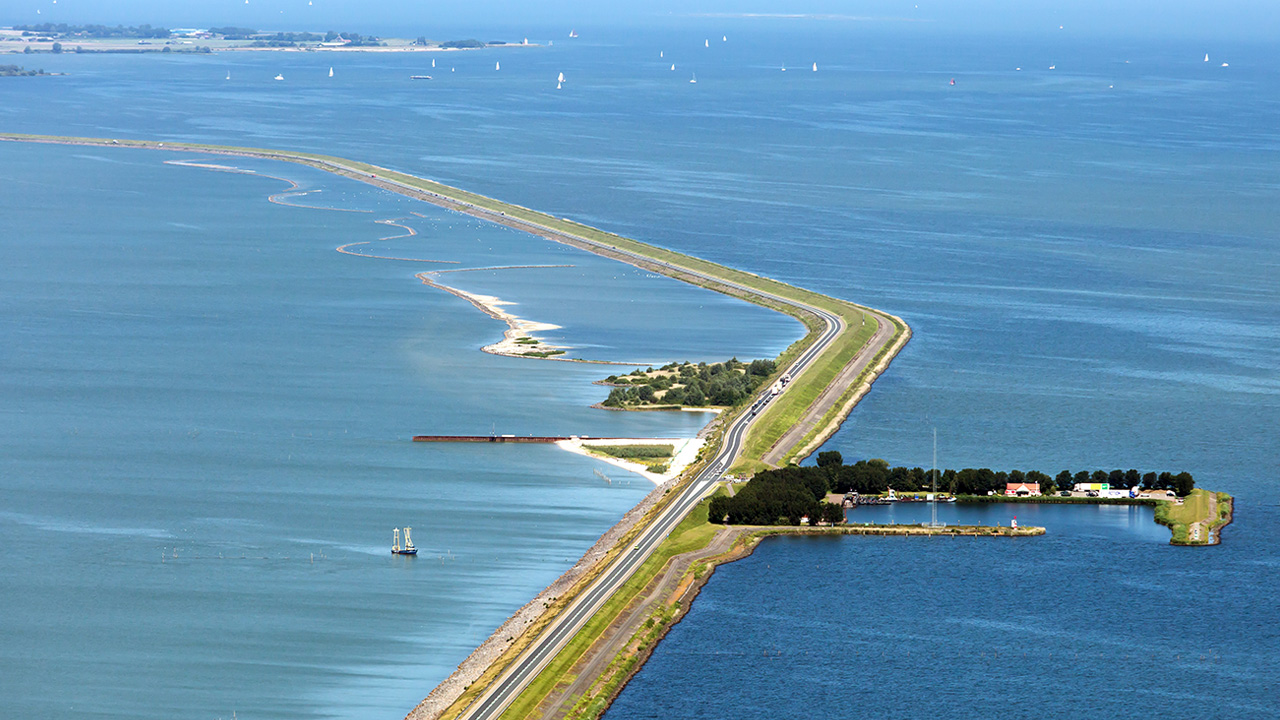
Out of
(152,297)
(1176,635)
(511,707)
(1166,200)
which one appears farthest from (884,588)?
(1166,200)

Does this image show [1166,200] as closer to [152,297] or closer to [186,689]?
[152,297]

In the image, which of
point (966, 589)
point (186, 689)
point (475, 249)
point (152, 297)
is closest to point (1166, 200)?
point (475, 249)

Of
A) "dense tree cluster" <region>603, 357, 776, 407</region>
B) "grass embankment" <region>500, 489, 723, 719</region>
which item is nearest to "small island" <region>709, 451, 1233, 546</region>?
"grass embankment" <region>500, 489, 723, 719</region>

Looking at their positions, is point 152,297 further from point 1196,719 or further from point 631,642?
point 1196,719

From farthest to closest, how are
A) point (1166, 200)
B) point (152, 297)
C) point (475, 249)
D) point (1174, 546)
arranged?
point (1166, 200)
point (475, 249)
point (152, 297)
point (1174, 546)

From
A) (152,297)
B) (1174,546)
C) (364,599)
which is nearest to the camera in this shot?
(364,599)

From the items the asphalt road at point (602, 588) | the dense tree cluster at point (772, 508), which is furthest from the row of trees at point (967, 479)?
the asphalt road at point (602, 588)

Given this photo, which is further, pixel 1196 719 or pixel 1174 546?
pixel 1174 546
